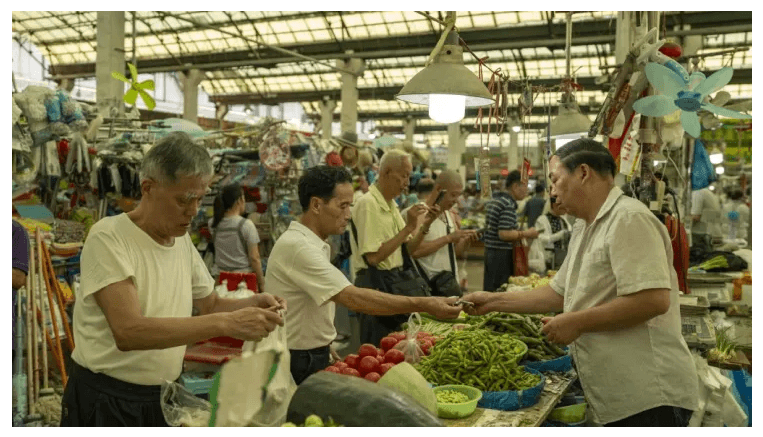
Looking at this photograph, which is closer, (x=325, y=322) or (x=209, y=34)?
(x=325, y=322)

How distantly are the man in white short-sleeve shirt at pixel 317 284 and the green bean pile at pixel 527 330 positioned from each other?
1.72 feet

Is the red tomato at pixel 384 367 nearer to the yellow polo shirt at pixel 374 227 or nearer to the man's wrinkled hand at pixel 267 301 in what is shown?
the man's wrinkled hand at pixel 267 301

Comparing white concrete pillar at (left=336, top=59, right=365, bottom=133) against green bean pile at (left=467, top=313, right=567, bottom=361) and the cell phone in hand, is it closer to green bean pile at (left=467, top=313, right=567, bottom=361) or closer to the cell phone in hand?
the cell phone in hand

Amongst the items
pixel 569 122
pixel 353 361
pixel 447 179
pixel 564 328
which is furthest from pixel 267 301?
pixel 569 122

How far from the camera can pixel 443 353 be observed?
285cm

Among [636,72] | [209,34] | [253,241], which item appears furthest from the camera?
[209,34]

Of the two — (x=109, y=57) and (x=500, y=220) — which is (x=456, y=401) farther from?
(x=109, y=57)

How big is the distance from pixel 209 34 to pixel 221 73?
16.7 ft

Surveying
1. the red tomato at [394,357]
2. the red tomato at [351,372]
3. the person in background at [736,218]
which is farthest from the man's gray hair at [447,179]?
the person in background at [736,218]

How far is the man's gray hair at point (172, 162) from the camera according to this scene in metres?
2.02

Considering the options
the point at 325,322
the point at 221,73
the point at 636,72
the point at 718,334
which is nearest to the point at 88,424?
the point at 325,322

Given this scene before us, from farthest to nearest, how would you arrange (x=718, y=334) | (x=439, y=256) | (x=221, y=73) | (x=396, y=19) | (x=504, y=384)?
(x=221, y=73) → (x=396, y=19) → (x=439, y=256) → (x=718, y=334) → (x=504, y=384)

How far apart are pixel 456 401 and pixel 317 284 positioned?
30.4 inches
